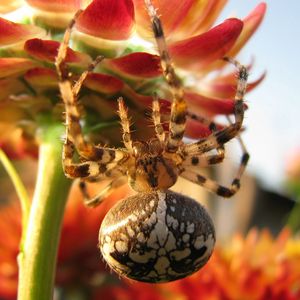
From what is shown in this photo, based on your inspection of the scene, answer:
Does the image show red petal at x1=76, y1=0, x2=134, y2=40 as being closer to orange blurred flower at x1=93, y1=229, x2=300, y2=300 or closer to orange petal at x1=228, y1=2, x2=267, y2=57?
orange petal at x1=228, y1=2, x2=267, y2=57

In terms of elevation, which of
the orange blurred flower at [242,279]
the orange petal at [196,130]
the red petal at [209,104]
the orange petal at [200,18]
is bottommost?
the orange blurred flower at [242,279]

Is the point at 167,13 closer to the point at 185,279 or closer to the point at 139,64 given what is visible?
the point at 139,64

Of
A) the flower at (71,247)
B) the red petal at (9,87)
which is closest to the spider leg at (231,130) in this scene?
the red petal at (9,87)

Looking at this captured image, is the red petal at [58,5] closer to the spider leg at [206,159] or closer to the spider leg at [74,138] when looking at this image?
the spider leg at [74,138]

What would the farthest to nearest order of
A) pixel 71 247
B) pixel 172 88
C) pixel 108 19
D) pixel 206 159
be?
pixel 71 247, pixel 206 159, pixel 172 88, pixel 108 19

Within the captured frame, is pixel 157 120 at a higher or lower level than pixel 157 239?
higher

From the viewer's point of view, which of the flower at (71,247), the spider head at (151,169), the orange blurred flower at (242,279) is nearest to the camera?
the spider head at (151,169)

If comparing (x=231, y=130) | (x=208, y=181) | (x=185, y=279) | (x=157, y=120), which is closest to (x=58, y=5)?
(x=157, y=120)
